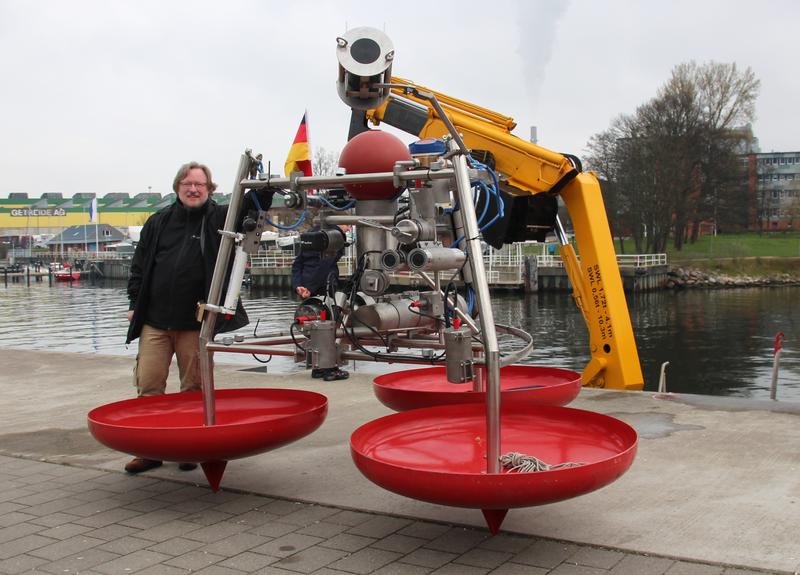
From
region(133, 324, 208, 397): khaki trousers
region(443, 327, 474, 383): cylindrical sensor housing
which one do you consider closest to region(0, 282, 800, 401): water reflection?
region(133, 324, 208, 397): khaki trousers

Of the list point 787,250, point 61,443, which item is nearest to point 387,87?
point 61,443

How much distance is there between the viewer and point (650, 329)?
109 feet

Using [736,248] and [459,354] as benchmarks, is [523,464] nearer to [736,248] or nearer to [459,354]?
[459,354]

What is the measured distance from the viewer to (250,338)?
595 centimetres

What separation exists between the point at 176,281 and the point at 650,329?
1164 inches

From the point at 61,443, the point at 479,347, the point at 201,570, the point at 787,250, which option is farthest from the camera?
the point at 787,250

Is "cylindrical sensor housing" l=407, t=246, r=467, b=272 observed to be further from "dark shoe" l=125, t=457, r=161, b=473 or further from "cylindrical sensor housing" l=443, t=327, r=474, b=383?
"dark shoe" l=125, t=457, r=161, b=473

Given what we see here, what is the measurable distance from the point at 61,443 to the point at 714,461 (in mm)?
5040

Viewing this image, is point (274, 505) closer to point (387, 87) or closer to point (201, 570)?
point (201, 570)

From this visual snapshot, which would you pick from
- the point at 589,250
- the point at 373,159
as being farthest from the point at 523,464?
the point at 589,250

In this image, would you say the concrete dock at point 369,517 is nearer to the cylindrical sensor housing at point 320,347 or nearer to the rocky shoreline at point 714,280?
the cylindrical sensor housing at point 320,347

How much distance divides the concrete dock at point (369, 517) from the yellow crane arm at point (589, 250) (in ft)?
13.2

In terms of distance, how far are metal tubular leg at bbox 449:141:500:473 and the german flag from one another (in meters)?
1.31

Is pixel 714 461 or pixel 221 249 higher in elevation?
pixel 221 249
